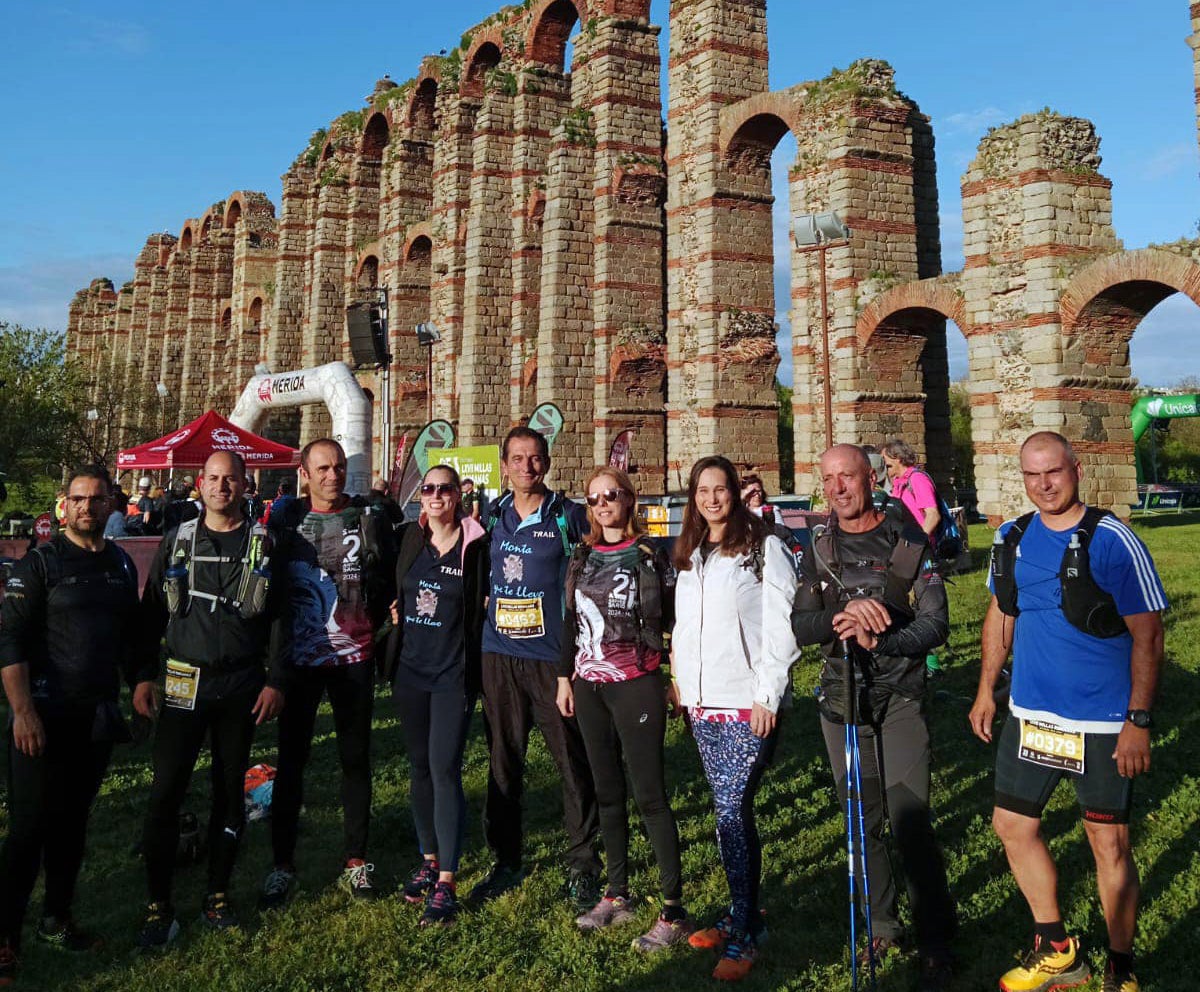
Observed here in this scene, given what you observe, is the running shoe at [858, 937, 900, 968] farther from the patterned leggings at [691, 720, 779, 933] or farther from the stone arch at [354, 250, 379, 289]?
the stone arch at [354, 250, 379, 289]

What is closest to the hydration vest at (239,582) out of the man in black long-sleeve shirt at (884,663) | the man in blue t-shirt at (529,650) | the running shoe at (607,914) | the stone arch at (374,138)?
the man in blue t-shirt at (529,650)

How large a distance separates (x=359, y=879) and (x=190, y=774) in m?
0.96

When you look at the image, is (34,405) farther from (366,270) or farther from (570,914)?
(570,914)

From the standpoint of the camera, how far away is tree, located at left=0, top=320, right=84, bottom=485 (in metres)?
38.0

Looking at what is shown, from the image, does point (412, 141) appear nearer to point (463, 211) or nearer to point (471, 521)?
point (463, 211)

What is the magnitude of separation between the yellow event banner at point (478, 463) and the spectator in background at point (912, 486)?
7796mm

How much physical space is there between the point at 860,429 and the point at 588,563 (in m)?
15.0

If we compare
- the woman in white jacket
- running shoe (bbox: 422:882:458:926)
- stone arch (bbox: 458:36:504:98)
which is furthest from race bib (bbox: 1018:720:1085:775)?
stone arch (bbox: 458:36:504:98)

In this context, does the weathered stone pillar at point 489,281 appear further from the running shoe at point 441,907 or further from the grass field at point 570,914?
the running shoe at point 441,907

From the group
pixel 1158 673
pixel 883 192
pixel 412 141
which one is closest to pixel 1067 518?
pixel 1158 673

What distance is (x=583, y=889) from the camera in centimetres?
451

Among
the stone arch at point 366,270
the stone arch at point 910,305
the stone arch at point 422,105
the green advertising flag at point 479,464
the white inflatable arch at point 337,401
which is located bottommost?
the green advertising flag at point 479,464

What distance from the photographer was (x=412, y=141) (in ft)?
110

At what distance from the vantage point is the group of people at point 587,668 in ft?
11.3
